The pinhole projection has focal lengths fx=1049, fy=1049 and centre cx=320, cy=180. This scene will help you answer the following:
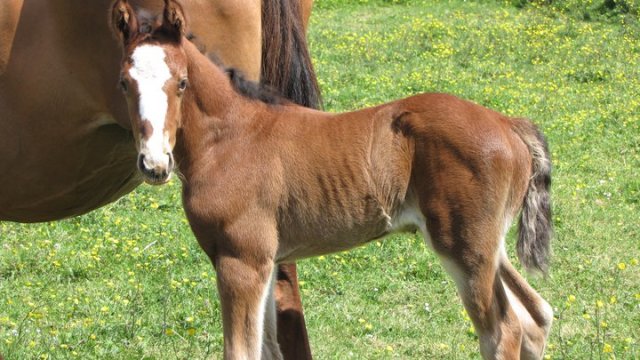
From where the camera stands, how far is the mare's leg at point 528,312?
4008mm

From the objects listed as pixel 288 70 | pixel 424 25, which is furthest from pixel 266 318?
pixel 424 25

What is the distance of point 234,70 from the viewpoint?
4.00 meters

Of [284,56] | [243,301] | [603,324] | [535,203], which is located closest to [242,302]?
[243,301]

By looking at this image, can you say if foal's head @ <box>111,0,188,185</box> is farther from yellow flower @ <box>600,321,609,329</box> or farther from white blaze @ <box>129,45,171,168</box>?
yellow flower @ <box>600,321,609,329</box>

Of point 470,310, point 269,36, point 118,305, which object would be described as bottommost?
point 118,305

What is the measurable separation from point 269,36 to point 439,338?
5.74 ft

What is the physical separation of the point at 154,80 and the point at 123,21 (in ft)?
0.92

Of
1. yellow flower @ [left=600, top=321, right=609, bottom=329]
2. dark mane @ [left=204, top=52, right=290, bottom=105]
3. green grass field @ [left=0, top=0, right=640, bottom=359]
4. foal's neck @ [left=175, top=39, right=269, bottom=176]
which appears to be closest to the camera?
foal's neck @ [left=175, top=39, right=269, bottom=176]

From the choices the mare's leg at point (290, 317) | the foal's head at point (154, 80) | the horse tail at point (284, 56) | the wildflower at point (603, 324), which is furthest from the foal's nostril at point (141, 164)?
the wildflower at point (603, 324)

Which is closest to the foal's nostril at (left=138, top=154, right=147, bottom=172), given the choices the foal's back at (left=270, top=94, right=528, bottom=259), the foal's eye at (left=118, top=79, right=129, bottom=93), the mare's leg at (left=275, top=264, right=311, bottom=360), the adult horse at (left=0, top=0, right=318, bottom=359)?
the foal's eye at (left=118, top=79, right=129, bottom=93)

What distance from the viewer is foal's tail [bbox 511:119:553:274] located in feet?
12.7

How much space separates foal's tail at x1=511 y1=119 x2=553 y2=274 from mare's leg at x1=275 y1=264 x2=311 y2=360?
3.41ft

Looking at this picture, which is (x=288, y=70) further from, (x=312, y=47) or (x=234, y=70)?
(x=312, y=47)

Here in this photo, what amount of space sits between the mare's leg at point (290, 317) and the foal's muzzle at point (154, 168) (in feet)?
3.78
